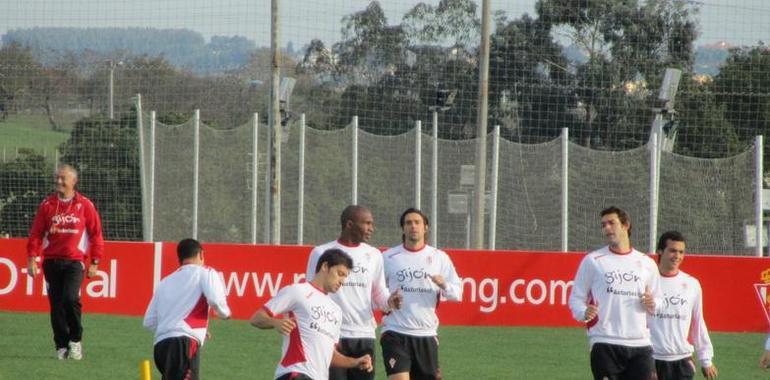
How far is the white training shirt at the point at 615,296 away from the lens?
9945 mm

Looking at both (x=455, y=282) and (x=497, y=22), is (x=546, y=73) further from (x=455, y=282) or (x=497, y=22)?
(x=455, y=282)

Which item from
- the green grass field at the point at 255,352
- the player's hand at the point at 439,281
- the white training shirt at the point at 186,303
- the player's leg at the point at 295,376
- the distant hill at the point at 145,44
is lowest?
the green grass field at the point at 255,352

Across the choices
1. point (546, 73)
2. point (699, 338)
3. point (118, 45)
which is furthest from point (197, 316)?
point (118, 45)

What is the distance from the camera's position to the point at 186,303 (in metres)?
9.99

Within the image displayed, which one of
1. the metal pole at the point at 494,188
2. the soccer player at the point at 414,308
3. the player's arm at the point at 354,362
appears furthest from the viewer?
the metal pole at the point at 494,188

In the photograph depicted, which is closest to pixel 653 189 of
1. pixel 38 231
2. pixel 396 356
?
pixel 38 231

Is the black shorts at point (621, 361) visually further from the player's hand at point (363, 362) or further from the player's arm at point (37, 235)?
the player's arm at point (37, 235)

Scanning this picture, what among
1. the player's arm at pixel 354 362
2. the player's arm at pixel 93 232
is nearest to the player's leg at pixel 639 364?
the player's arm at pixel 354 362

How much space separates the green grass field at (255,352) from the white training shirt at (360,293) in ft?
11.8

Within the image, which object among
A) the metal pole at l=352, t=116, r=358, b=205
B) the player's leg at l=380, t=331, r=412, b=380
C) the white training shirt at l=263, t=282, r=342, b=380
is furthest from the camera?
the metal pole at l=352, t=116, r=358, b=205

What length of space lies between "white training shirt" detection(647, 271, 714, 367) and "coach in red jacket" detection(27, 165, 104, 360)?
622cm

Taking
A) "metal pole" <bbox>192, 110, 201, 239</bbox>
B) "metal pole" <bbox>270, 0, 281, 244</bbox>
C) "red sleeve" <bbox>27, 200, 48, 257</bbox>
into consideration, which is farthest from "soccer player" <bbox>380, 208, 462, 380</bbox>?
"metal pole" <bbox>192, 110, 201, 239</bbox>

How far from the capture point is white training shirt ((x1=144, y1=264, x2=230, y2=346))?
998 cm

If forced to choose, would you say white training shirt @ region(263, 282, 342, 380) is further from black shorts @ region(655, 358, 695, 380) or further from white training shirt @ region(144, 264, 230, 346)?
black shorts @ region(655, 358, 695, 380)
